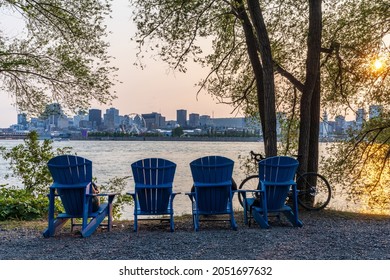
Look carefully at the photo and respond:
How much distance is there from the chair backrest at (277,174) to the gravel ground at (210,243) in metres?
0.48

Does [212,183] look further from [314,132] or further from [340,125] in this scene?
[340,125]

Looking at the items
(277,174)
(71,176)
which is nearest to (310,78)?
(277,174)

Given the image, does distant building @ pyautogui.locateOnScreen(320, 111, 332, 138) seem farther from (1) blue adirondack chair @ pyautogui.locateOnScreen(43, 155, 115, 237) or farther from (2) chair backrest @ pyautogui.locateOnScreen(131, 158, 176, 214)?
(1) blue adirondack chair @ pyautogui.locateOnScreen(43, 155, 115, 237)

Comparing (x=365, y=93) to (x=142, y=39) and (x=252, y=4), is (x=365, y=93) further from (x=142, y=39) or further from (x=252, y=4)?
(x=142, y=39)

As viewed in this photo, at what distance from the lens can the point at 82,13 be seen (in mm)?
10305

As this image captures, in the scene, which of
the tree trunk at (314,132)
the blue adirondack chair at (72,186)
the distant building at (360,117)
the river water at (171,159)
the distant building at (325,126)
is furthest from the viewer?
the river water at (171,159)

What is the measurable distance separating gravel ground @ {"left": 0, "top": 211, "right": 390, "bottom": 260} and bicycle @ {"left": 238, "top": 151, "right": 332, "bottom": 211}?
1381mm

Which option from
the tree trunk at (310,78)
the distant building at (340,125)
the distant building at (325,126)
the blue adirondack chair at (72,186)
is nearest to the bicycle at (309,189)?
the tree trunk at (310,78)

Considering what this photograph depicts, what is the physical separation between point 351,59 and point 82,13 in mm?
6554

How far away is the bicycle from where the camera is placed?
8.25 m

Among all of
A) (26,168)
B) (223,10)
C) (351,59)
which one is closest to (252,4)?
(223,10)

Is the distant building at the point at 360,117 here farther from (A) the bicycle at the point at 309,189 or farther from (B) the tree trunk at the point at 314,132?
(A) the bicycle at the point at 309,189

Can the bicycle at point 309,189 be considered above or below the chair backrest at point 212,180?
below

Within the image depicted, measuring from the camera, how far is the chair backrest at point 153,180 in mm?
6164
